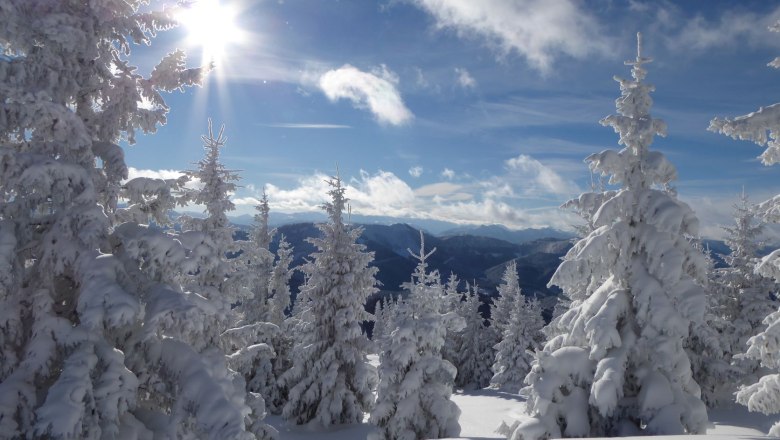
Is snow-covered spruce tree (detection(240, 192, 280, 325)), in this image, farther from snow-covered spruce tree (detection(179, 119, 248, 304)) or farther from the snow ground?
snow-covered spruce tree (detection(179, 119, 248, 304))

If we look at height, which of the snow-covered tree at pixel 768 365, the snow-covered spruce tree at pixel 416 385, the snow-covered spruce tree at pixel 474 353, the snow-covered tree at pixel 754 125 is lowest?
the snow-covered spruce tree at pixel 474 353

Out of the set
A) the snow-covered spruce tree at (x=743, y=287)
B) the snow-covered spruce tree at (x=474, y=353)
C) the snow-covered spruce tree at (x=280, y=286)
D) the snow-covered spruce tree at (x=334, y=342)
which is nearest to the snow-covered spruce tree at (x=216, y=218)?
the snow-covered spruce tree at (x=334, y=342)

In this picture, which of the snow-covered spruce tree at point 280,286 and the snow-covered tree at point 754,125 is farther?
the snow-covered spruce tree at point 280,286

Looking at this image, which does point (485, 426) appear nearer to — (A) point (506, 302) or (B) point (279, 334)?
(B) point (279, 334)

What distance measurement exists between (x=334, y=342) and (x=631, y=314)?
15561 millimetres

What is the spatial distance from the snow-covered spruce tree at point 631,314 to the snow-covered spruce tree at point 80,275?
8.14 meters

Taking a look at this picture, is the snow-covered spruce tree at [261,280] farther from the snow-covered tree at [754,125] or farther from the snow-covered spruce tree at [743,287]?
the snow-covered spruce tree at [743,287]

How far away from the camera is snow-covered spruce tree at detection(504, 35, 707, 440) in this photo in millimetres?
11133

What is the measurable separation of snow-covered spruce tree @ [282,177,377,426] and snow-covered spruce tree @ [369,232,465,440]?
5.10m

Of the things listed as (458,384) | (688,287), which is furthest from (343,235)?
(458,384)

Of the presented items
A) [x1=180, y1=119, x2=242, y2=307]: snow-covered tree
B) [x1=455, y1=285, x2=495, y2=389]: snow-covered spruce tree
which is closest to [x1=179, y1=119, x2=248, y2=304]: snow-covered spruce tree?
[x1=180, y1=119, x2=242, y2=307]: snow-covered tree

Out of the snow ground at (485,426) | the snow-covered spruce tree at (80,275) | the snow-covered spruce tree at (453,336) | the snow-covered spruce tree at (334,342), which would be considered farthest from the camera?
the snow-covered spruce tree at (453,336)

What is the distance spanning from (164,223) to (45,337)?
10.7 feet

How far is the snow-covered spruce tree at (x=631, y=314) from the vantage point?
11.1m
